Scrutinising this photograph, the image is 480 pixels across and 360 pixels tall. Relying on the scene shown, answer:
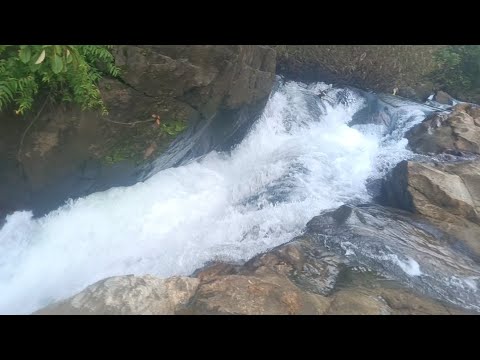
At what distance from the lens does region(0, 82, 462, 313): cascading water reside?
15.1 ft

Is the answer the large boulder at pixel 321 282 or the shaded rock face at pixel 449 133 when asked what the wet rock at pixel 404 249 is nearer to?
the large boulder at pixel 321 282

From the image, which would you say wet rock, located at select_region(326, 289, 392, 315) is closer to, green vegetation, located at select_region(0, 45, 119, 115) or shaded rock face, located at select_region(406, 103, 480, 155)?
green vegetation, located at select_region(0, 45, 119, 115)

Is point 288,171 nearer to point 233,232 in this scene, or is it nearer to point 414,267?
point 233,232

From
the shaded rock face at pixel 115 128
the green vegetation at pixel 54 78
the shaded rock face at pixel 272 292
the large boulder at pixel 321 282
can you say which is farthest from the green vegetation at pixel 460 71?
the green vegetation at pixel 54 78

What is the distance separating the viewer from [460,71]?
12.3m

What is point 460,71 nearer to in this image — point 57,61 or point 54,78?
point 54,78

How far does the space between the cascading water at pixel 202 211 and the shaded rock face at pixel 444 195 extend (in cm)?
72

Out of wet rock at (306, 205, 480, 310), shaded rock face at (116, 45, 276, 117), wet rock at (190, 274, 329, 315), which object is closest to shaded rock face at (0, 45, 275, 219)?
shaded rock face at (116, 45, 276, 117)

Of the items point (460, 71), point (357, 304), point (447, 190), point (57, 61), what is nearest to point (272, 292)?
point (357, 304)

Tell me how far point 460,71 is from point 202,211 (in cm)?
1090

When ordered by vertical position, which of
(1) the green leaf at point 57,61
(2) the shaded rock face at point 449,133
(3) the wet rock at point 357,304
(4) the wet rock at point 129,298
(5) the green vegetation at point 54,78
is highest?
(5) the green vegetation at point 54,78

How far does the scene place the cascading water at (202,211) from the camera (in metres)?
4.59

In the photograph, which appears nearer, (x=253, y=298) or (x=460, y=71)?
(x=253, y=298)
